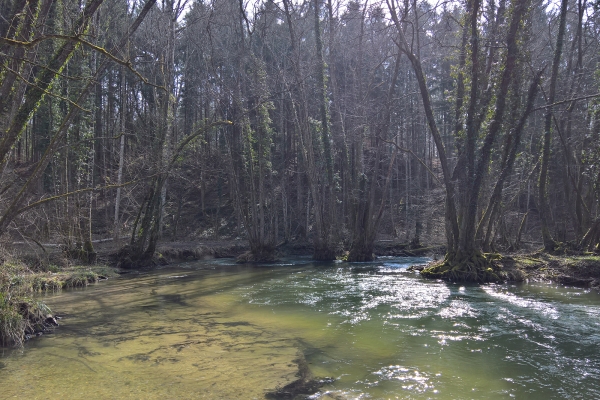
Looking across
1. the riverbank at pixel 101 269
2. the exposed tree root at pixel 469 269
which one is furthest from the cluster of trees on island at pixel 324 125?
the riverbank at pixel 101 269

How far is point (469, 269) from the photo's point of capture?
13.7 meters

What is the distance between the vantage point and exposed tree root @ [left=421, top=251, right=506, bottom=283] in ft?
44.0

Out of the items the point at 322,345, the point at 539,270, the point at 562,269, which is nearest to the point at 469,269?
the point at 539,270

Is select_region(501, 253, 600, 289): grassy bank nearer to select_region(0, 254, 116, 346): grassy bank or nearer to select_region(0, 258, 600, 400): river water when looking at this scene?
select_region(0, 258, 600, 400): river water

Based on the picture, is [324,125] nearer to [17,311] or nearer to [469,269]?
[469,269]

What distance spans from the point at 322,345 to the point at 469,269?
876 cm

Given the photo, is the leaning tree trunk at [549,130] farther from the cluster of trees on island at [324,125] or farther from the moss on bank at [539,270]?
the moss on bank at [539,270]

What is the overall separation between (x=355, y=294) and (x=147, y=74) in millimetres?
18230

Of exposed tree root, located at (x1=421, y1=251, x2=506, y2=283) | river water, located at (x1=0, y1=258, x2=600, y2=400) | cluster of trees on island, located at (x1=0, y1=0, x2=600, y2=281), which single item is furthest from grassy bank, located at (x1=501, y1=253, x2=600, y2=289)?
cluster of trees on island, located at (x1=0, y1=0, x2=600, y2=281)

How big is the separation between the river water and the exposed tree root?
1.46 m

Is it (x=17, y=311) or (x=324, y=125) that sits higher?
(x=324, y=125)

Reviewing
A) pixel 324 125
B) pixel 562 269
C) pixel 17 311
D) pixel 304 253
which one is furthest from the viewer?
pixel 304 253

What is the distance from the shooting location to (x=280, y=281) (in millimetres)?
14148

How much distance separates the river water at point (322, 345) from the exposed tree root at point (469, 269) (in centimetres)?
146
